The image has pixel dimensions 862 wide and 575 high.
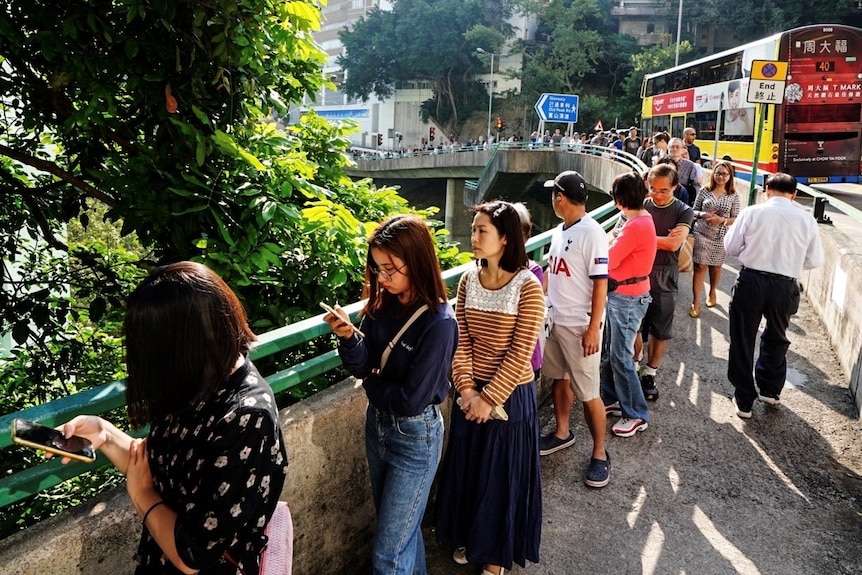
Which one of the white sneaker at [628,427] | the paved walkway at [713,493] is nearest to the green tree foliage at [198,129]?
the paved walkway at [713,493]

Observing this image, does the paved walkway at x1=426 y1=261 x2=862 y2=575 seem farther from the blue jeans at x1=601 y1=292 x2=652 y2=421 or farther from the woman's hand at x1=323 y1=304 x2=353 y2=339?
the woman's hand at x1=323 y1=304 x2=353 y2=339

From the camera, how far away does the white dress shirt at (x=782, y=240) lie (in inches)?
169

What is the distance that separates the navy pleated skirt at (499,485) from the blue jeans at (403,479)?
0.51 meters

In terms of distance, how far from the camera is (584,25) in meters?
50.8

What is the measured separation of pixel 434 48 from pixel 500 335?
5478 centimetres

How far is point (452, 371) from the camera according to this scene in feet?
9.45

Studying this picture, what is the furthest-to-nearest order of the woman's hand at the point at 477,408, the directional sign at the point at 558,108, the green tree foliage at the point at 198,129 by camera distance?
the directional sign at the point at 558,108
the green tree foliage at the point at 198,129
the woman's hand at the point at 477,408

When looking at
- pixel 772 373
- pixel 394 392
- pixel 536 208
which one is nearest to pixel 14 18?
pixel 394 392

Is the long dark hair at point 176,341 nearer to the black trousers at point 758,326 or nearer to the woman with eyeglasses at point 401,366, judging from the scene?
the woman with eyeglasses at point 401,366

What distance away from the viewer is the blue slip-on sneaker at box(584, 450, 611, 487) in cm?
363

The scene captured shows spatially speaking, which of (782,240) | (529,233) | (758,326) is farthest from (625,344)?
(529,233)

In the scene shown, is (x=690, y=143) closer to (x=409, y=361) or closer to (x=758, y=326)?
(x=758, y=326)

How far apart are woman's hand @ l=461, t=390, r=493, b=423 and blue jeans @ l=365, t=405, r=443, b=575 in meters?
0.36

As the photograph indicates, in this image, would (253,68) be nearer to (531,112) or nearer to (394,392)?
(394,392)
